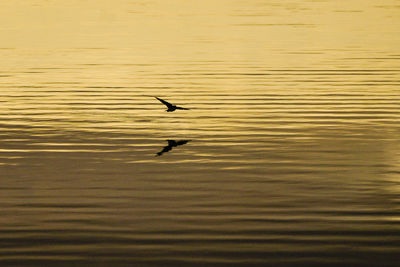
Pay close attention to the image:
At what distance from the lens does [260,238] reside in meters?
13.7

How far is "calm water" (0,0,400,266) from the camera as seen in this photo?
44.5 ft

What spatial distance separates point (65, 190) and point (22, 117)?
9.19 m

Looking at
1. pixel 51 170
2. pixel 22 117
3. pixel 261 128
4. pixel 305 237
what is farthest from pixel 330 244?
pixel 22 117

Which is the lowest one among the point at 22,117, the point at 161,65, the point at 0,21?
the point at 22,117

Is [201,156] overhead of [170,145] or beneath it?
beneath

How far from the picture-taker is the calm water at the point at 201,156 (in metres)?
13.6

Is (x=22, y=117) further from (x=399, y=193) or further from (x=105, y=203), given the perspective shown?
(x=399, y=193)

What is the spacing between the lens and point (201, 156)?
65.1ft

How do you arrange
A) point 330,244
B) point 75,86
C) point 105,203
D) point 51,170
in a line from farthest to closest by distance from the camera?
point 75,86, point 51,170, point 105,203, point 330,244

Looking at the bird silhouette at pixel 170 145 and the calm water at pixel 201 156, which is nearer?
the calm water at pixel 201 156

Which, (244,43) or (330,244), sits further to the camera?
(244,43)

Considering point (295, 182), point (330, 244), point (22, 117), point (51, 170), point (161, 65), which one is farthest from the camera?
point (161, 65)

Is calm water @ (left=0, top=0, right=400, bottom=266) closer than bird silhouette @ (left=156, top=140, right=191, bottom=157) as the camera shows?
Yes

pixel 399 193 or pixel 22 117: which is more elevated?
pixel 22 117
